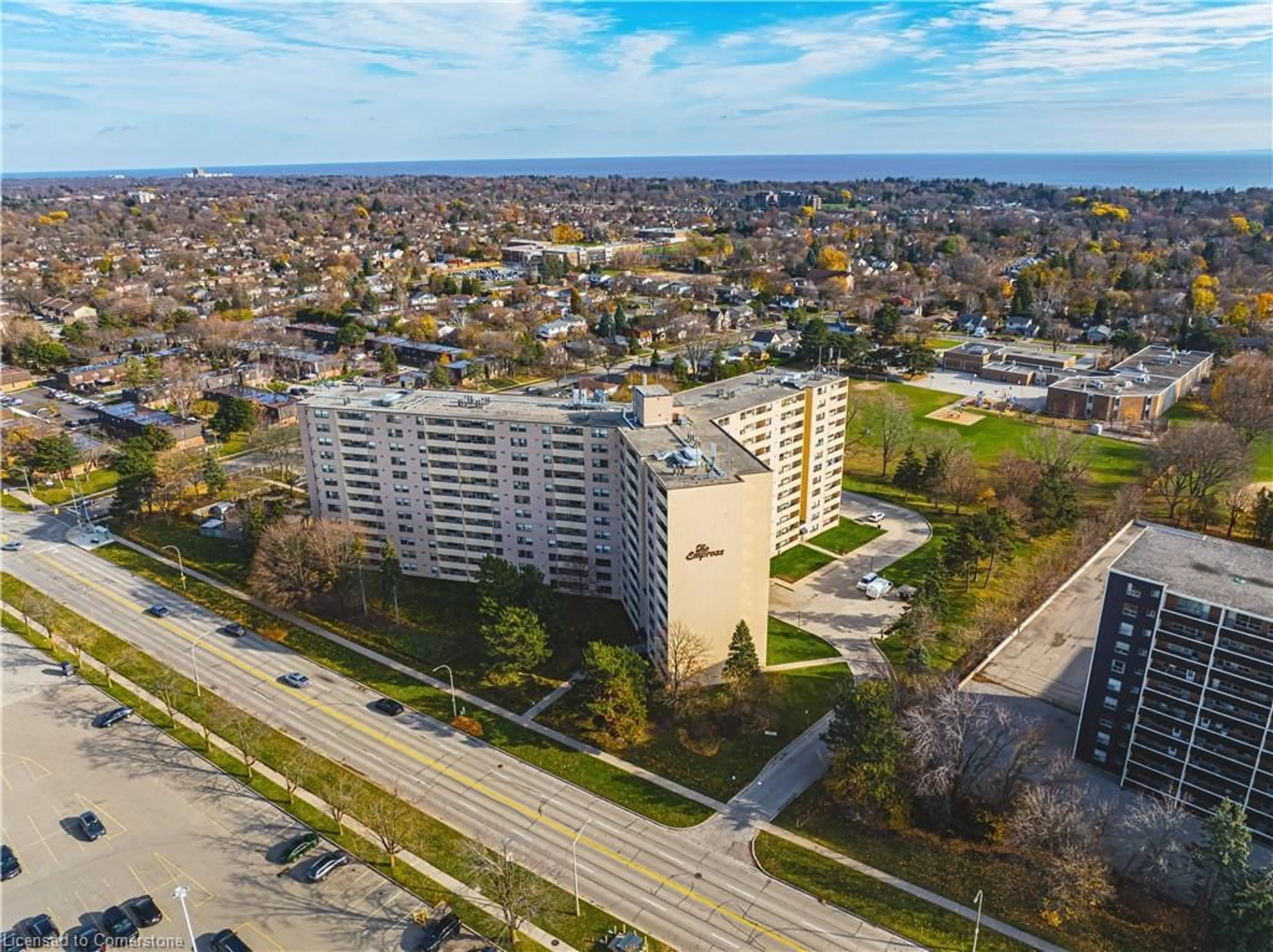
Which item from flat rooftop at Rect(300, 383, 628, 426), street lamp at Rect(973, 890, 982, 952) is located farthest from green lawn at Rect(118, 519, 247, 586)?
street lamp at Rect(973, 890, 982, 952)

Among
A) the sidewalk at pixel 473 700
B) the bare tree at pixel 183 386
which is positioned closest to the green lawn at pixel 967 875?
the sidewalk at pixel 473 700

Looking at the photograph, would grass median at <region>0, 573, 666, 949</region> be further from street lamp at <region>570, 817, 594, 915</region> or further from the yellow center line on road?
the yellow center line on road

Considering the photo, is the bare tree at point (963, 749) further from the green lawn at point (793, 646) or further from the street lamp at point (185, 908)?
the street lamp at point (185, 908)

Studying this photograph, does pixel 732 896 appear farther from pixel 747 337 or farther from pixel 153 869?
pixel 747 337

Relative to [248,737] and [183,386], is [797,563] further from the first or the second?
[183,386]

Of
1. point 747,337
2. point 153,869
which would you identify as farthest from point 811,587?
point 747,337
